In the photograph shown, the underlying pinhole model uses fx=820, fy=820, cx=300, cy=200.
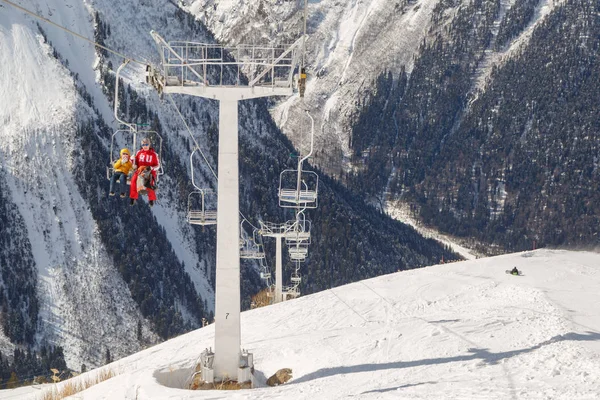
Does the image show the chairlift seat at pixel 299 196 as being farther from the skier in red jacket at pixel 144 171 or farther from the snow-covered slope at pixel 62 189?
the snow-covered slope at pixel 62 189

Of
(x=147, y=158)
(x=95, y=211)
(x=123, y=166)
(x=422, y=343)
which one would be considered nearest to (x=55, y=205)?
(x=95, y=211)

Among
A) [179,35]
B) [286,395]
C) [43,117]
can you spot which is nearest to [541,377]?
[286,395]

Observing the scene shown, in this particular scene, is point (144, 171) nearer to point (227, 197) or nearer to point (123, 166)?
point (123, 166)

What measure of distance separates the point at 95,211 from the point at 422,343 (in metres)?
106

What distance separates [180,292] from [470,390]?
107873 millimetres

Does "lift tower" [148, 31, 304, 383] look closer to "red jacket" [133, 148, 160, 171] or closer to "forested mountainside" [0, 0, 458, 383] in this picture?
"red jacket" [133, 148, 160, 171]

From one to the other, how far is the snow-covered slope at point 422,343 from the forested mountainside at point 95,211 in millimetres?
72751

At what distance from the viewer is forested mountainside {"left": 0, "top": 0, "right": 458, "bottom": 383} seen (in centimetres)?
10669

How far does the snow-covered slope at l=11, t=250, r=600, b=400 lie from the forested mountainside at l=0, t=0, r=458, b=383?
7275 centimetres

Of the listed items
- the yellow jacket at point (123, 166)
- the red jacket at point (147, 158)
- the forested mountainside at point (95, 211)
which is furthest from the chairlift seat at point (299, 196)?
the forested mountainside at point (95, 211)

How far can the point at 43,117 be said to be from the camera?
12500cm

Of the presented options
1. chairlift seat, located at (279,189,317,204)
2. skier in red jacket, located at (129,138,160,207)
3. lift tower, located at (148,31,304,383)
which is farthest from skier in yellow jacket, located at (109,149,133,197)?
chairlift seat, located at (279,189,317,204)

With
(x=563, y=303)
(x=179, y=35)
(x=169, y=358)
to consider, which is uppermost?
(x=179, y=35)

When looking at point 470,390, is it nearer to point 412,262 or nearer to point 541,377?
point 541,377
